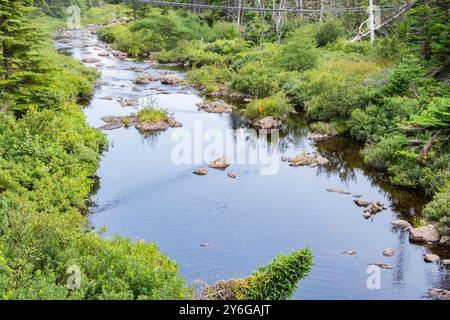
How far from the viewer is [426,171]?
19453 millimetres

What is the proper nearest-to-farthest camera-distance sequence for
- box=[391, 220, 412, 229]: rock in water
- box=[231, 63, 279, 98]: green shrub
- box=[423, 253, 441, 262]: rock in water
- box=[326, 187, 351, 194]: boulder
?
box=[423, 253, 441, 262]: rock in water
box=[391, 220, 412, 229]: rock in water
box=[326, 187, 351, 194]: boulder
box=[231, 63, 279, 98]: green shrub

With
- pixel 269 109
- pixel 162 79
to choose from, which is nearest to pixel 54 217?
pixel 269 109

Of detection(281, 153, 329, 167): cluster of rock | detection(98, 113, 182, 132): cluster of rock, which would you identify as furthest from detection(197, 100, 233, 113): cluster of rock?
detection(281, 153, 329, 167): cluster of rock

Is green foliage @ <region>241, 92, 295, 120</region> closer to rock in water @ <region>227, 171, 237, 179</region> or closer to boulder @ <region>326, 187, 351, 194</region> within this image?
rock in water @ <region>227, 171, 237, 179</region>

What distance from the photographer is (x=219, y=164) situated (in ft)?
73.4

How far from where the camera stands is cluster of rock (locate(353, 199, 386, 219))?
18.1m

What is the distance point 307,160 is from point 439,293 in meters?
10.7

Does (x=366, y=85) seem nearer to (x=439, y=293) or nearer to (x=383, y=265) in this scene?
(x=383, y=265)

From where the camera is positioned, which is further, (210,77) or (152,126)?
(210,77)

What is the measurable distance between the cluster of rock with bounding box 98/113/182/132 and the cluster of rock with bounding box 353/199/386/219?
12419 millimetres

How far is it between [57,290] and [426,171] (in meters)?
14.7

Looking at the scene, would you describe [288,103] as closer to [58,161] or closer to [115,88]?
[115,88]

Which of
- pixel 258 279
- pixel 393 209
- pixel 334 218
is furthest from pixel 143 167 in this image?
pixel 258 279

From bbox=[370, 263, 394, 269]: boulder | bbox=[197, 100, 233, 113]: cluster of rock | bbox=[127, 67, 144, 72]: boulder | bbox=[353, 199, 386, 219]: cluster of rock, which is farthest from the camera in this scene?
bbox=[127, 67, 144, 72]: boulder
